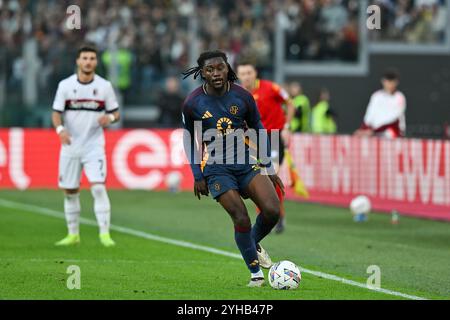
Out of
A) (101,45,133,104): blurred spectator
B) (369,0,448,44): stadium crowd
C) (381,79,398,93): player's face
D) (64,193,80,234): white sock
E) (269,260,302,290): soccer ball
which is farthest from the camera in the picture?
(369,0,448,44): stadium crowd

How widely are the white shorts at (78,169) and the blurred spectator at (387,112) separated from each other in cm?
846

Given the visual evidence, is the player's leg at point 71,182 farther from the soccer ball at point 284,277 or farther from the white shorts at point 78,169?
the soccer ball at point 284,277

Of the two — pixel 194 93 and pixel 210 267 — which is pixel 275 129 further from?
pixel 194 93

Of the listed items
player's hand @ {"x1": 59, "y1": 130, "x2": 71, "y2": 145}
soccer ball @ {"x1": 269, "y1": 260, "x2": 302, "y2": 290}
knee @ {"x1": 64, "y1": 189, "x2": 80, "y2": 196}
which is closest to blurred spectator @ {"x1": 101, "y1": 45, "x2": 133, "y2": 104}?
knee @ {"x1": 64, "y1": 189, "x2": 80, "y2": 196}

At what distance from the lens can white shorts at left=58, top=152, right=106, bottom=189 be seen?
14625 millimetres

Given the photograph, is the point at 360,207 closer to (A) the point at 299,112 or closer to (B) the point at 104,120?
(B) the point at 104,120

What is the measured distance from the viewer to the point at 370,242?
15.4m

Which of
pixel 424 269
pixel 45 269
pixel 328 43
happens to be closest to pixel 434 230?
pixel 424 269

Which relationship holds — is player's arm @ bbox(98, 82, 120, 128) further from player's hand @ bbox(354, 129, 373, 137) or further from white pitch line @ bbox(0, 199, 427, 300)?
player's hand @ bbox(354, 129, 373, 137)

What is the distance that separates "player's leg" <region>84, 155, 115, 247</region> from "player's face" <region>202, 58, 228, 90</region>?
435 centimetres

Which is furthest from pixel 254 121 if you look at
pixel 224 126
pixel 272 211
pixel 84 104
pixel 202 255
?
pixel 84 104

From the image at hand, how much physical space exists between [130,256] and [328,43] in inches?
779

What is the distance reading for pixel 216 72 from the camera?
10.5 meters

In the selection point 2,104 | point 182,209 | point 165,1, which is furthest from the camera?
point 165,1
